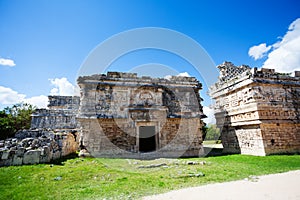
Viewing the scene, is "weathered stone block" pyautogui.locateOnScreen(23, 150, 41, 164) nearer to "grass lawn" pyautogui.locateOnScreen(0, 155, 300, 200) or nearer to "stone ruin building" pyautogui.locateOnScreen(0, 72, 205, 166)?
"grass lawn" pyautogui.locateOnScreen(0, 155, 300, 200)

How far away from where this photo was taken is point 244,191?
13.9 ft

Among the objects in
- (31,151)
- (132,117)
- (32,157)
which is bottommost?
(32,157)

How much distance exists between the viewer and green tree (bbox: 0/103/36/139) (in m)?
16.1

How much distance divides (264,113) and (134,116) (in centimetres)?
891

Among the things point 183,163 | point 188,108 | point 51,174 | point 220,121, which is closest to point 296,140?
point 220,121

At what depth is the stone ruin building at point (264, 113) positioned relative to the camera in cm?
1058

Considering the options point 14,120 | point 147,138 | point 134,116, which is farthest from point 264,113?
point 14,120

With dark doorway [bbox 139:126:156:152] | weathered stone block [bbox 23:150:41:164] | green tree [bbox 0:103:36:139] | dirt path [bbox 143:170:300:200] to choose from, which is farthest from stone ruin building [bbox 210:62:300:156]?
green tree [bbox 0:103:36:139]

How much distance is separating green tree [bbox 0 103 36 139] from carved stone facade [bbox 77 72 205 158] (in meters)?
11.6

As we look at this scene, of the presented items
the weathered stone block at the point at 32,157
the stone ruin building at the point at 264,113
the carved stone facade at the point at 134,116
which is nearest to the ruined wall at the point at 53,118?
the carved stone facade at the point at 134,116

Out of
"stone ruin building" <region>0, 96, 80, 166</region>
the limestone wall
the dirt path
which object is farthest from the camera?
"stone ruin building" <region>0, 96, 80, 166</region>

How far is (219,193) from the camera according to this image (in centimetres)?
412

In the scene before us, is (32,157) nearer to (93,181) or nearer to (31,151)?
(31,151)

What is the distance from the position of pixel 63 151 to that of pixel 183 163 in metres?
7.50
